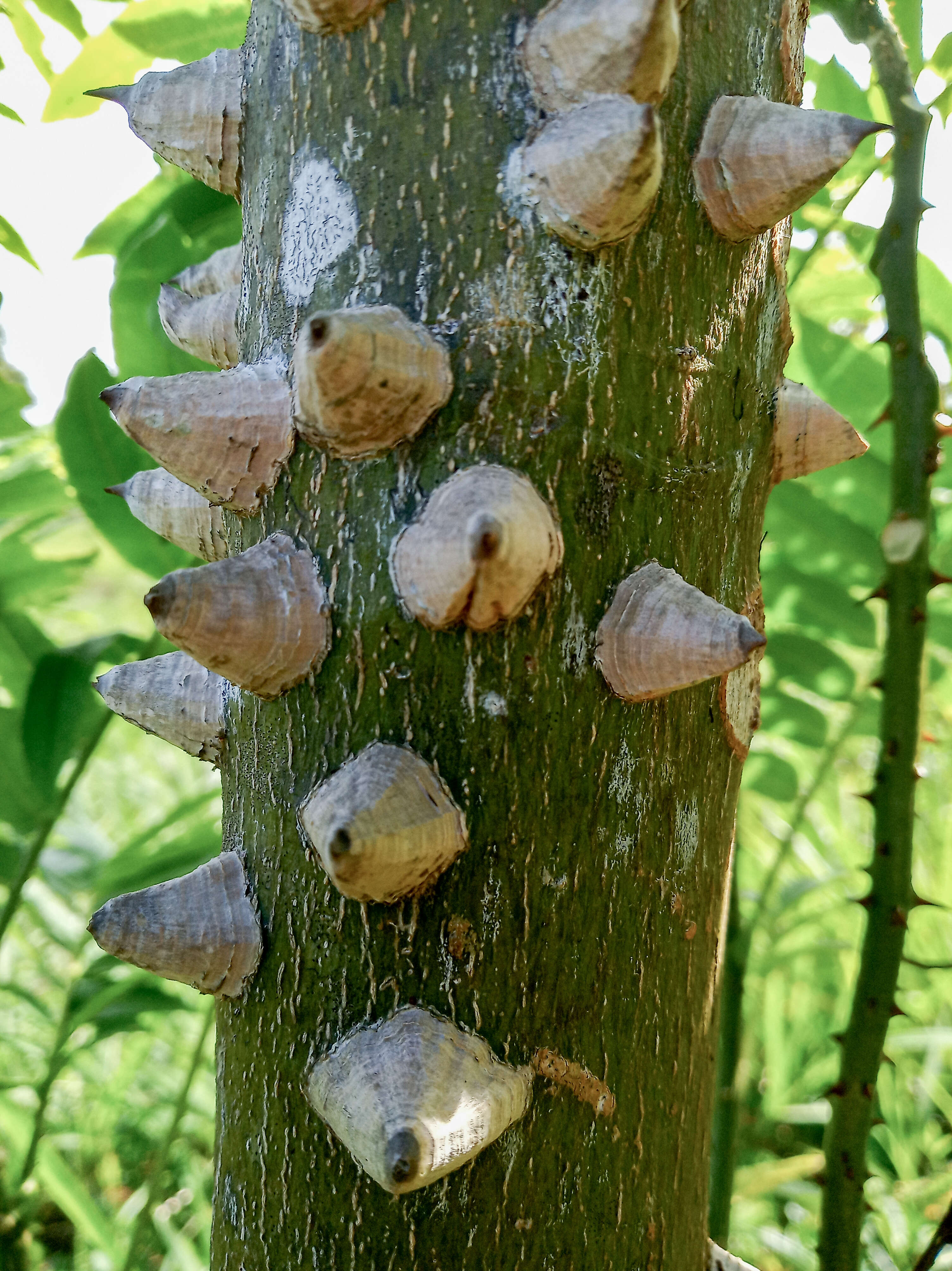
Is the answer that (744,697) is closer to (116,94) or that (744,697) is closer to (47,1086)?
(116,94)

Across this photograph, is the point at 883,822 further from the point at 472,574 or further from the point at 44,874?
the point at 44,874

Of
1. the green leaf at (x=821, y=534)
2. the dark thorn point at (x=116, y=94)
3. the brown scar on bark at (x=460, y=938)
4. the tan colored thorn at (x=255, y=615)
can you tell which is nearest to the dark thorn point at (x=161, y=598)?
the tan colored thorn at (x=255, y=615)

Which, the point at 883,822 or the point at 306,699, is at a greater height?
the point at 306,699

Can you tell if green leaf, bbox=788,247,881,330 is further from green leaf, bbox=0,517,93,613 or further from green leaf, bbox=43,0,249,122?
green leaf, bbox=0,517,93,613

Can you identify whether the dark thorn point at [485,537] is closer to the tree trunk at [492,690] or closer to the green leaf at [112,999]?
the tree trunk at [492,690]

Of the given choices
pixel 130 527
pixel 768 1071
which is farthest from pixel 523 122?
pixel 768 1071

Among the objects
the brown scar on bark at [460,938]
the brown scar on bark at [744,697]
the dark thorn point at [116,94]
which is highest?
the dark thorn point at [116,94]

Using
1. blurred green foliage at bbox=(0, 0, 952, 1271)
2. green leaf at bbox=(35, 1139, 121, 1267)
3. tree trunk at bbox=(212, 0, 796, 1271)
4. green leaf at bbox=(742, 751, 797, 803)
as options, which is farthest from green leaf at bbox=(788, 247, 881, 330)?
green leaf at bbox=(35, 1139, 121, 1267)
